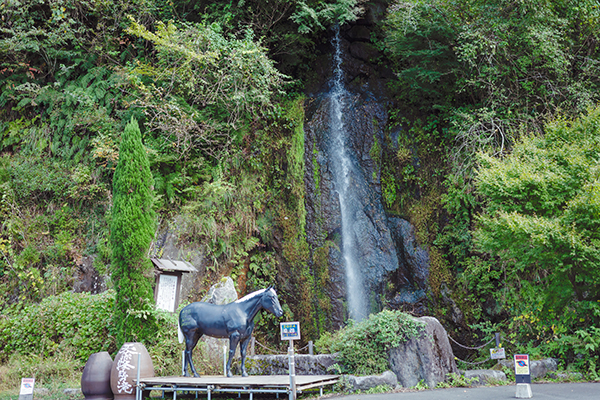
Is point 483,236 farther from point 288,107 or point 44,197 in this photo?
point 44,197

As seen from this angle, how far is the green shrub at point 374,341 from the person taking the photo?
899cm


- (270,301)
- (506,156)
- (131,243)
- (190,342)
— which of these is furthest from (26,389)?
(506,156)

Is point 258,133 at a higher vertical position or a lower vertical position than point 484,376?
higher

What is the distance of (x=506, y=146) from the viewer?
14.1m

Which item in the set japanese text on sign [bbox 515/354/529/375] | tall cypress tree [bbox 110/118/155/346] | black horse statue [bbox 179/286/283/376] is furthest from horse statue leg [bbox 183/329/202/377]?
japanese text on sign [bbox 515/354/529/375]

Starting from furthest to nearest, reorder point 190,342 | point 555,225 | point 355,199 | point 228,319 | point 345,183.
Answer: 1. point 345,183
2. point 355,199
3. point 555,225
4. point 190,342
5. point 228,319

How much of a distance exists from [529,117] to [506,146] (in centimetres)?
108

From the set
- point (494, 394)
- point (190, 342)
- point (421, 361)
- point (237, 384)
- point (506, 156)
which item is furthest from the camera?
point (506, 156)

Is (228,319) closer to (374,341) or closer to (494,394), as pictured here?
(374,341)

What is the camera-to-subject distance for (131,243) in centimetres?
1006

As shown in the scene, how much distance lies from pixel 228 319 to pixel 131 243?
121 inches

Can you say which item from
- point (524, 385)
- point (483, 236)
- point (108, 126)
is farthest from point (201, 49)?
point (524, 385)

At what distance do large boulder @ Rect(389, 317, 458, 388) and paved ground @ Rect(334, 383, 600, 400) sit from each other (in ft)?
1.34

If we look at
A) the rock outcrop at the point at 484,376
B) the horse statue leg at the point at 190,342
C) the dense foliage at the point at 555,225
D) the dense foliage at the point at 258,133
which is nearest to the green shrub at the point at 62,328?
the dense foliage at the point at 258,133
